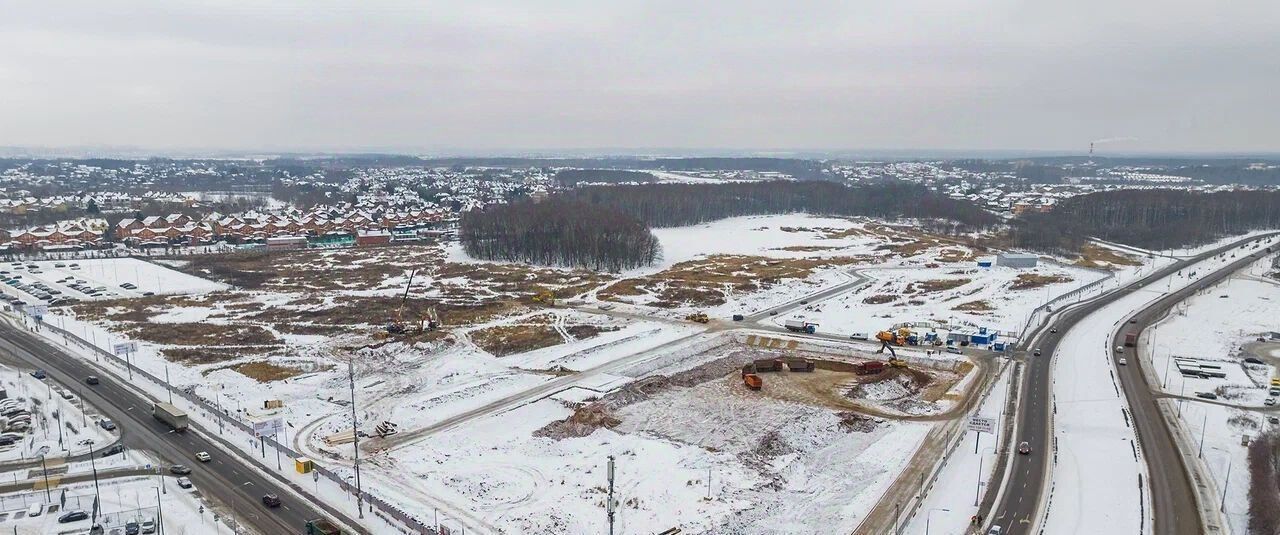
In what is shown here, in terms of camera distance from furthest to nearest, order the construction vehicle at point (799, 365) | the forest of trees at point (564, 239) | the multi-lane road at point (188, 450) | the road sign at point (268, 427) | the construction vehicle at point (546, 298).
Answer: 1. the forest of trees at point (564, 239)
2. the construction vehicle at point (546, 298)
3. the construction vehicle at point (799, 365)
4. the road sign at point (268, 427)
5. the multi-lane road at point (188, 450)

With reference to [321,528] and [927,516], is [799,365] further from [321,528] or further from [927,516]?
[321,528]


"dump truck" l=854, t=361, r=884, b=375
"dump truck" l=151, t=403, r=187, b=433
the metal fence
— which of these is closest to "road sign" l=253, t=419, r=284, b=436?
the metal fence

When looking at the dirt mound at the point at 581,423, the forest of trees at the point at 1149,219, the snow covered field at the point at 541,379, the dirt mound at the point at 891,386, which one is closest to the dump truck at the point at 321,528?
the snow covered field at the point at 541,379

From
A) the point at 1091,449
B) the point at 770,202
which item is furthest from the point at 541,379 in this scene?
the point at 770,202

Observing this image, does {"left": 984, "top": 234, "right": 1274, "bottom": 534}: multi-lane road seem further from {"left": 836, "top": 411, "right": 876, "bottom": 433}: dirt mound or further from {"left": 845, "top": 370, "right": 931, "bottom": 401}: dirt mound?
{"left": 836, "top": 411, "right": 876, "bottom": 433}: dirt mound

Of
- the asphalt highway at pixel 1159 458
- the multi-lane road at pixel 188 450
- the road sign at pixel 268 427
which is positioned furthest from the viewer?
the road sign at pixel 268 427

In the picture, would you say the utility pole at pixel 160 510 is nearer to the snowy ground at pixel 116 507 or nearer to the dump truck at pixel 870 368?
the snowy ground at pixel 116 507

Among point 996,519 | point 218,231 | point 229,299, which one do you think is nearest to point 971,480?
point 996,519
